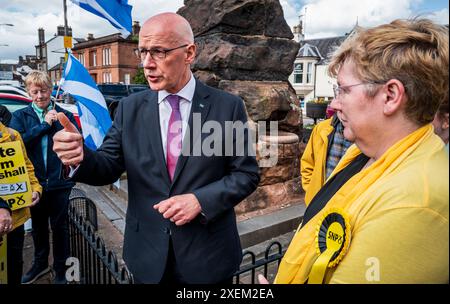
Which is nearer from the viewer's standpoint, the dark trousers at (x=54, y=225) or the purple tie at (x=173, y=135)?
the purple tie at (x=173, y=135)

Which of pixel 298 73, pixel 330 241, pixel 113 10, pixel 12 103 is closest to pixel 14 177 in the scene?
pixel 113 10

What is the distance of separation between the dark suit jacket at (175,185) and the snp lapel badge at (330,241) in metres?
0.76

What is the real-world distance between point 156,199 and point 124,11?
106 inches

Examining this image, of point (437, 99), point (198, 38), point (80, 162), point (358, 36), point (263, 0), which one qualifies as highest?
point (263, 0)

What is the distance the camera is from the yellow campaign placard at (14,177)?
2.57 m

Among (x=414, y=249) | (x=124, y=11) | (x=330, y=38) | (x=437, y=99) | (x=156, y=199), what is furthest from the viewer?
(x=330, y=38)

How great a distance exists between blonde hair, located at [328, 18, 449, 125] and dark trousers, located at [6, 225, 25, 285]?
2853 millimetres

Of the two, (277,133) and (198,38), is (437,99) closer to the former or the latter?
(277,133)

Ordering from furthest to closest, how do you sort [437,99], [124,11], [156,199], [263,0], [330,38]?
[330,38], [263,0], [124,11], [156,199], [437,99]

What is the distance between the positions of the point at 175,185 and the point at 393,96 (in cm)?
121

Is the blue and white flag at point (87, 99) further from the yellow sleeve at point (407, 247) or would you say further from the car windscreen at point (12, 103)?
the yellow sleeve at point (407, 247)

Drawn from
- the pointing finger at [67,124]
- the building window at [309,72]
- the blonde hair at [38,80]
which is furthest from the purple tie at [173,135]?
the building window at [309,72]
